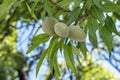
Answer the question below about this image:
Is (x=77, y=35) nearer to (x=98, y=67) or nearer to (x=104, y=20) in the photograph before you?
(x=104, y=20)

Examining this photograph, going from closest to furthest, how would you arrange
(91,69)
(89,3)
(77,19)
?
(89,3) → (77,19) → (91,69)

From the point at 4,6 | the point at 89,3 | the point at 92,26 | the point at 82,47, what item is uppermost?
the point at 4,6

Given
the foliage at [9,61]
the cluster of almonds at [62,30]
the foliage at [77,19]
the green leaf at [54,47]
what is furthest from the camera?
the foliage at [9,61]

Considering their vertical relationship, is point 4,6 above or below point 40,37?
above

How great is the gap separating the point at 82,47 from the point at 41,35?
25 cm

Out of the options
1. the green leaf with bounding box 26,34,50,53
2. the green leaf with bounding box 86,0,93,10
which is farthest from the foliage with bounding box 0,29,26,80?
the green leaf with bounding box 86,0,93,10

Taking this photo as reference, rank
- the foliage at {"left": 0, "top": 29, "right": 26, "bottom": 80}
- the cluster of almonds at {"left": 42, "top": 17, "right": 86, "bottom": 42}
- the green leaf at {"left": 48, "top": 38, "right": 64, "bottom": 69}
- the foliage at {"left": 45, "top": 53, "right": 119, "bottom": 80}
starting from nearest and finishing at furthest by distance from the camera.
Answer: the cluster of almonds at {"left": 42, "top": 17, "right": 86, "bottom": 42}, the green leaf at {"left": 48, "top": 38, "right": 64, "bottom": 69}, the foliage at {"left": 0, "top": 29, "right": 26, "bottom": 80}, the foliage at {"left": 45, "top": 53, "right": 119, "bottom": 80}

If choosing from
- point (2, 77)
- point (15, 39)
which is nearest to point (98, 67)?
point (15, 39)

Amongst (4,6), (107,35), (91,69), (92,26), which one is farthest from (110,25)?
(91,69)

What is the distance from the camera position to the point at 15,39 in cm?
672

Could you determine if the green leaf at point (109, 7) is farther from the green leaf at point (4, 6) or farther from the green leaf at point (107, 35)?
the green leaf at point (4, 6)

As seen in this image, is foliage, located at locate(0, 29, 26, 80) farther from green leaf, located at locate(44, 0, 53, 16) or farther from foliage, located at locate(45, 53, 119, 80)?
green leaf, located at locate(44, 0, 53, 16)

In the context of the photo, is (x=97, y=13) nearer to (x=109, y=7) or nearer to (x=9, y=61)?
(x=109, y=7)

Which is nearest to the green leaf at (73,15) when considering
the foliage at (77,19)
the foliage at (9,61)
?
the foliage at (77,19)
